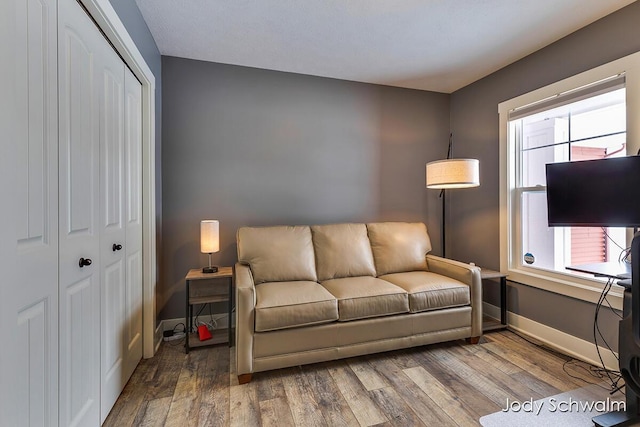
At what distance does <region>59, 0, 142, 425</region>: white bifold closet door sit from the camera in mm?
1202

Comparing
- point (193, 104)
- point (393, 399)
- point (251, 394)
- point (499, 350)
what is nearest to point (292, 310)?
point (251, 394)

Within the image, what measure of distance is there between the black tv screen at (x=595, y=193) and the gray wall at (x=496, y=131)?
810mm

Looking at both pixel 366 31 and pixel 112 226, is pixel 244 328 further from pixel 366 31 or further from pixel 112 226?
pixel 366 31

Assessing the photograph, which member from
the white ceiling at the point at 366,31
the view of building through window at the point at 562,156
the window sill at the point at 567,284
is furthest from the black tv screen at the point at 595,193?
the white ceiling at the point at 366,31

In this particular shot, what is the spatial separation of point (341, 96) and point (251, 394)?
2.81 metres

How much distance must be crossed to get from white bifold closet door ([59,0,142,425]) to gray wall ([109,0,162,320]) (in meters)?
0.24

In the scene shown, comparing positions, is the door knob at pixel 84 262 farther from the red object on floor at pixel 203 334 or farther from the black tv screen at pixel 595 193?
the black tv screen at pixel 595 193

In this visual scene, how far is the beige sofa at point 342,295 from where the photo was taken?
1.93 metres

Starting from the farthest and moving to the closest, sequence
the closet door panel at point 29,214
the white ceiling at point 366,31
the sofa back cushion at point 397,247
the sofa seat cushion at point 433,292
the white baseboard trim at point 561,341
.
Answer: the sofa back cushion at point 397,247, the sofa seat cushion at point 433,292, the white baseboard trim at point 561,341, the white ceiling at point 366,31, the closet door panel at point 29,214

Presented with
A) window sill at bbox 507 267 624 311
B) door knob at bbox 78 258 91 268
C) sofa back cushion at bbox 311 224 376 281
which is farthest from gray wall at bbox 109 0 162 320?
window sill at bbox 507 267 624 311

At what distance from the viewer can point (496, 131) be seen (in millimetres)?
2934

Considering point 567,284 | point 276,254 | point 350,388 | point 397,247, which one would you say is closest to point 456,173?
point 397,247

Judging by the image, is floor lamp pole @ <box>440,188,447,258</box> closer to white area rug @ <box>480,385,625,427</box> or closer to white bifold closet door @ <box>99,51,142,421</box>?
white area rug @ <box>480,385,625,427</box>

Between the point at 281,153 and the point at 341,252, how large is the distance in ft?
3.82
